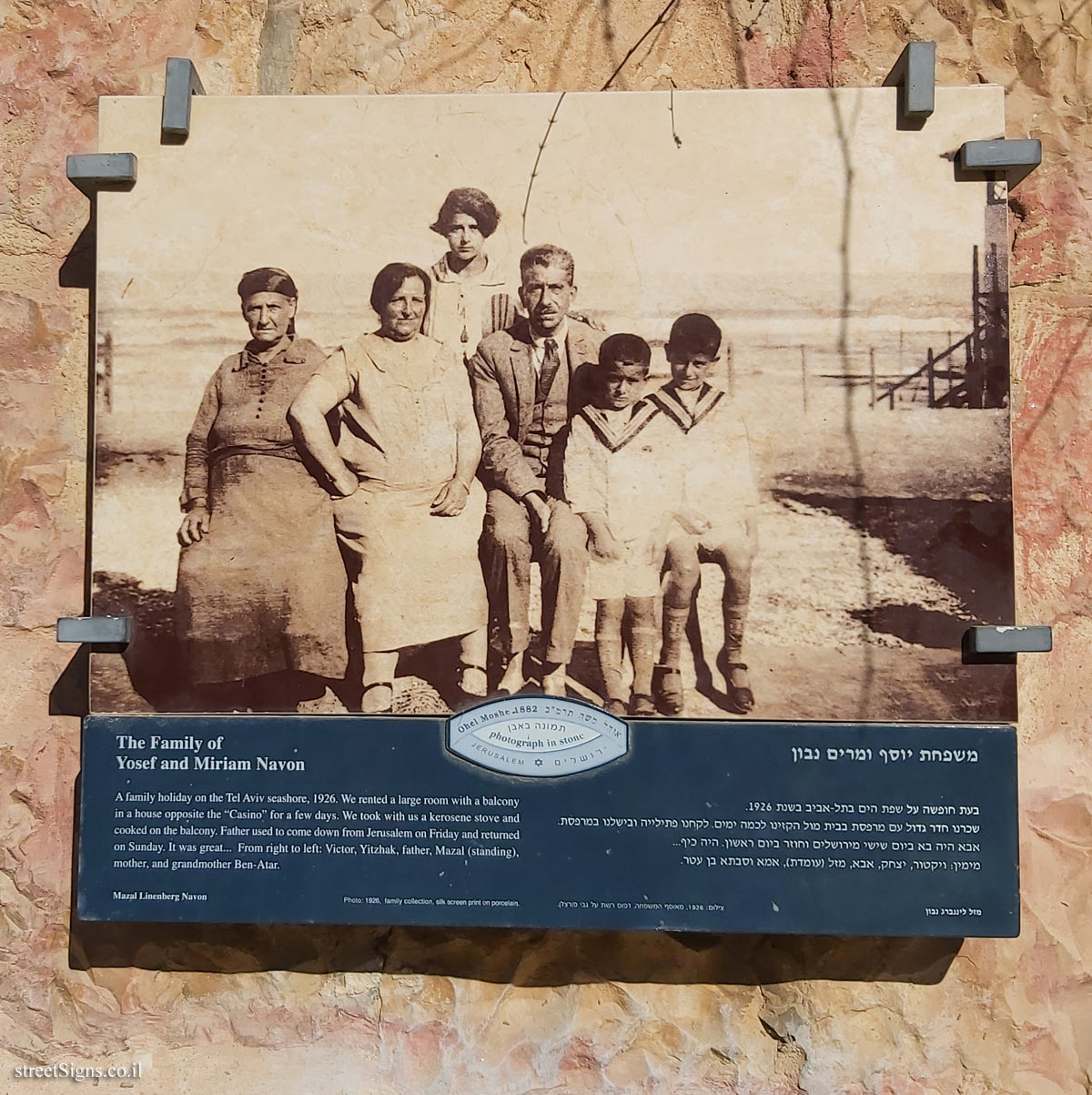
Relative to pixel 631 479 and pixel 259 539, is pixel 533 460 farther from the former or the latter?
pixel 259 539

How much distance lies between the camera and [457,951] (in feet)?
11.0

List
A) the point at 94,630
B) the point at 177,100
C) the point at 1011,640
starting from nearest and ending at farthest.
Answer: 1. the point at 1011,640
2. the point at 94,630
3. the point at 177,100

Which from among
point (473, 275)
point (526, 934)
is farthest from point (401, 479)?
point (526, 934)

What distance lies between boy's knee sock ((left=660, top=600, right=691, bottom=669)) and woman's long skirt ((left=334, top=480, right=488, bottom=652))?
0.62 metres

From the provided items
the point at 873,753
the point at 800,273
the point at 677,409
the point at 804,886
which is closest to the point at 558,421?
the point at 677,409

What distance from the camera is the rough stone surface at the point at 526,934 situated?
3.30 m

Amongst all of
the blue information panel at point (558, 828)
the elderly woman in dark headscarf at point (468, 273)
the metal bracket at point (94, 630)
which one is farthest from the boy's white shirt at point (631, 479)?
the metal bracket at point (94, 630)

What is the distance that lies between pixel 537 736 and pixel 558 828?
31 cm

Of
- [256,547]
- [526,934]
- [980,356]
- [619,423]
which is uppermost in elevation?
[980,356]

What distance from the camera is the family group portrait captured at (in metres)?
3.23

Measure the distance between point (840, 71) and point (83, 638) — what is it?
11.1 feet

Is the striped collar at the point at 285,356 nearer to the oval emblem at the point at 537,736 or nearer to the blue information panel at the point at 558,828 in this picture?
the blue information panel at the point at 558,828

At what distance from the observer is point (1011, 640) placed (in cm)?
313

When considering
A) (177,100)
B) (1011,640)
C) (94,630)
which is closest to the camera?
(1011,640)
